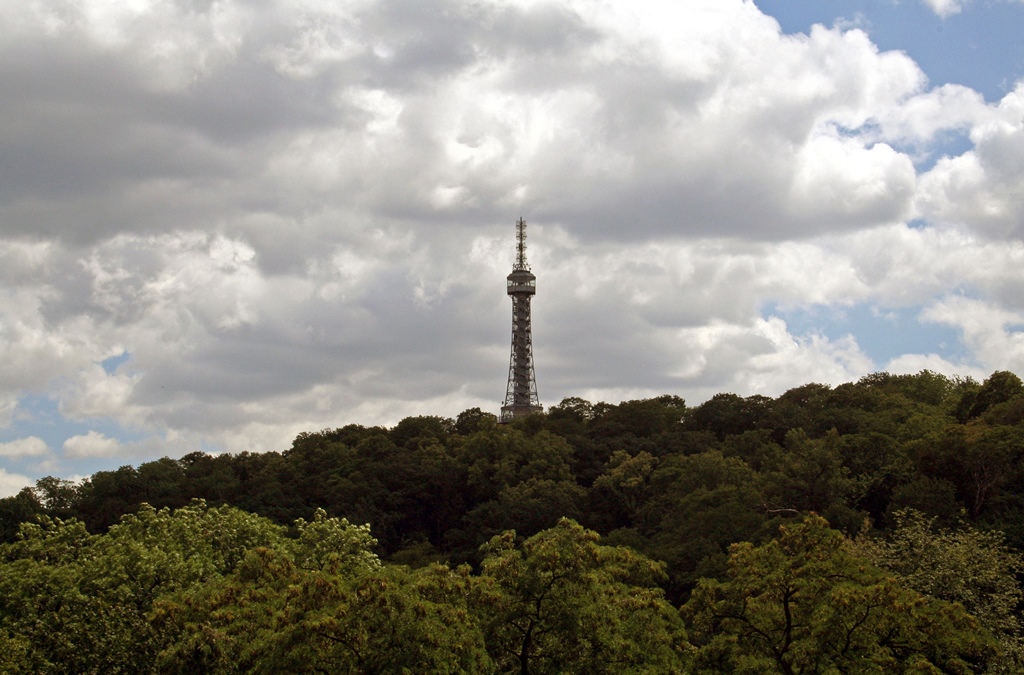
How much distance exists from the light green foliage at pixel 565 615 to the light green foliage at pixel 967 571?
9.47 metres

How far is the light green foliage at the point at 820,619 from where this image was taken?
3058 cm

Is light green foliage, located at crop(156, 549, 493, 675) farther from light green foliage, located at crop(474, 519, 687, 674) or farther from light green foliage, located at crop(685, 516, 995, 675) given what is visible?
light green foliage, located at crop(685, 516, 995, 675)

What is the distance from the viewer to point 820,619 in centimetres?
3091

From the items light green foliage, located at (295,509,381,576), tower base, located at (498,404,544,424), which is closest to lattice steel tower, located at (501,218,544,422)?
tower base, located at (498,404,544,424)

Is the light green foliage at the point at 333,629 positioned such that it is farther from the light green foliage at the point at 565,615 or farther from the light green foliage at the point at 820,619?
the light green foliage at the point at 820,619

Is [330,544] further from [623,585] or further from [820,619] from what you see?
[820,619]

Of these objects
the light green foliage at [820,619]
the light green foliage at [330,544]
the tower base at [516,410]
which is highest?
the tower base at [516,410]

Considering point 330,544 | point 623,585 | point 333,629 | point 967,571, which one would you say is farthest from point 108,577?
point 967,571

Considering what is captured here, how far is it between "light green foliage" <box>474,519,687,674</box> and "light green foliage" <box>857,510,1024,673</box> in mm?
9474

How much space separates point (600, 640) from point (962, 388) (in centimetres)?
7050

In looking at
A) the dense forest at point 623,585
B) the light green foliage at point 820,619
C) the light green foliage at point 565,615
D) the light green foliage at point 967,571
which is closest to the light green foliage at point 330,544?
the dense forest at point 623,585

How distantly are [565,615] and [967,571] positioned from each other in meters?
16.1

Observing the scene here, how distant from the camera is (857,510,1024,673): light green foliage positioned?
3681 cm

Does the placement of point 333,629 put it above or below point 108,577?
below
